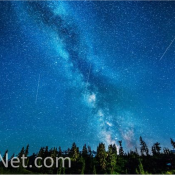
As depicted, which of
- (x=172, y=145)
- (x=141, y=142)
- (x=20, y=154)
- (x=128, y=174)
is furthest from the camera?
(x=141, y=142)

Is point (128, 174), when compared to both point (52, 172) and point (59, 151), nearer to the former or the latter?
point (52, 172)

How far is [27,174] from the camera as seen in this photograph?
7938 centimetres

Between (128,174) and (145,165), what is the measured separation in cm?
1602

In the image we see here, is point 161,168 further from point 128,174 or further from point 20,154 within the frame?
point 20,154

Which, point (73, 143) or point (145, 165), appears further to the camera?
point (73, 143)

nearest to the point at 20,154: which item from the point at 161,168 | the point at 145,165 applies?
the point at 145,165

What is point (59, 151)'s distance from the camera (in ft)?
434

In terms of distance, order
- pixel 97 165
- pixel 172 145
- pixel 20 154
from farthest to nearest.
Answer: pixel 172 145 < pixel 20 154 < pixel 97 165

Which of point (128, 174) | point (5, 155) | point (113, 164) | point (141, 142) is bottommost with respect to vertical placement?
point (128, 174)

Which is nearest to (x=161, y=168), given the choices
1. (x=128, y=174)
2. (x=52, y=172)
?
(x=128, y=174)

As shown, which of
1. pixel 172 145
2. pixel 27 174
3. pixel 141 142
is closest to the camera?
pixel 27 174

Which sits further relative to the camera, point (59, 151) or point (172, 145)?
point (59, 151)

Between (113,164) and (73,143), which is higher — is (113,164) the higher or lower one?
the lower one

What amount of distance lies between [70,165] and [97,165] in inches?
723
